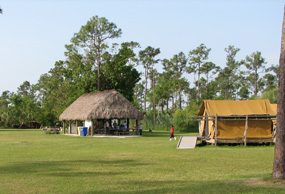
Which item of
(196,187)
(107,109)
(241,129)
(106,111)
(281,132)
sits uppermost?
(107,109)

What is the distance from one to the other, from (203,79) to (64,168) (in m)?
60.7

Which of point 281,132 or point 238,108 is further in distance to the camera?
point 238,108

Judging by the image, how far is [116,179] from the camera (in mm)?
10695

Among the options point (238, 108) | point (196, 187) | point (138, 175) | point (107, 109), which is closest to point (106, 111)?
point (107, 109)

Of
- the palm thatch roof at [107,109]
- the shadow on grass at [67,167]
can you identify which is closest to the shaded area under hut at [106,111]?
the palm thatch roof at [107,109]

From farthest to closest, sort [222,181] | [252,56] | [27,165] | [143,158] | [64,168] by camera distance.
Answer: [252,56] → [143,158] → [27,165] → [64,168] → [222,181]

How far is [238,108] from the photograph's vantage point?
79.3 feet

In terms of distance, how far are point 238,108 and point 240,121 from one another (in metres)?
1.06

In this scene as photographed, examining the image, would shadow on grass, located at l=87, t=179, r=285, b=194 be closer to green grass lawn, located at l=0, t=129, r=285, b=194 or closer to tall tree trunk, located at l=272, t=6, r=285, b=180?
green grass lawn, located at l=0, t=129, r=285, b=194

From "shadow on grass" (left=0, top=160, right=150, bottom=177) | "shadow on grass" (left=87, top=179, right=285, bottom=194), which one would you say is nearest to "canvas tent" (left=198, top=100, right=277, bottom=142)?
"shadow on grass" (left=0, top=160, right=150, bottom=177)

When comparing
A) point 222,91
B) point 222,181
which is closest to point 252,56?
point 222,91

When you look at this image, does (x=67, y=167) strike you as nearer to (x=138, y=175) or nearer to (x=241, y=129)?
(x=138, y=175)

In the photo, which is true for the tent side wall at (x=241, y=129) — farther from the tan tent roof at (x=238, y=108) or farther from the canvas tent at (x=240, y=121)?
the tan tent roof at (x=238, y=108)

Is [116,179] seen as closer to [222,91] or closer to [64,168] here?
[64,168]
